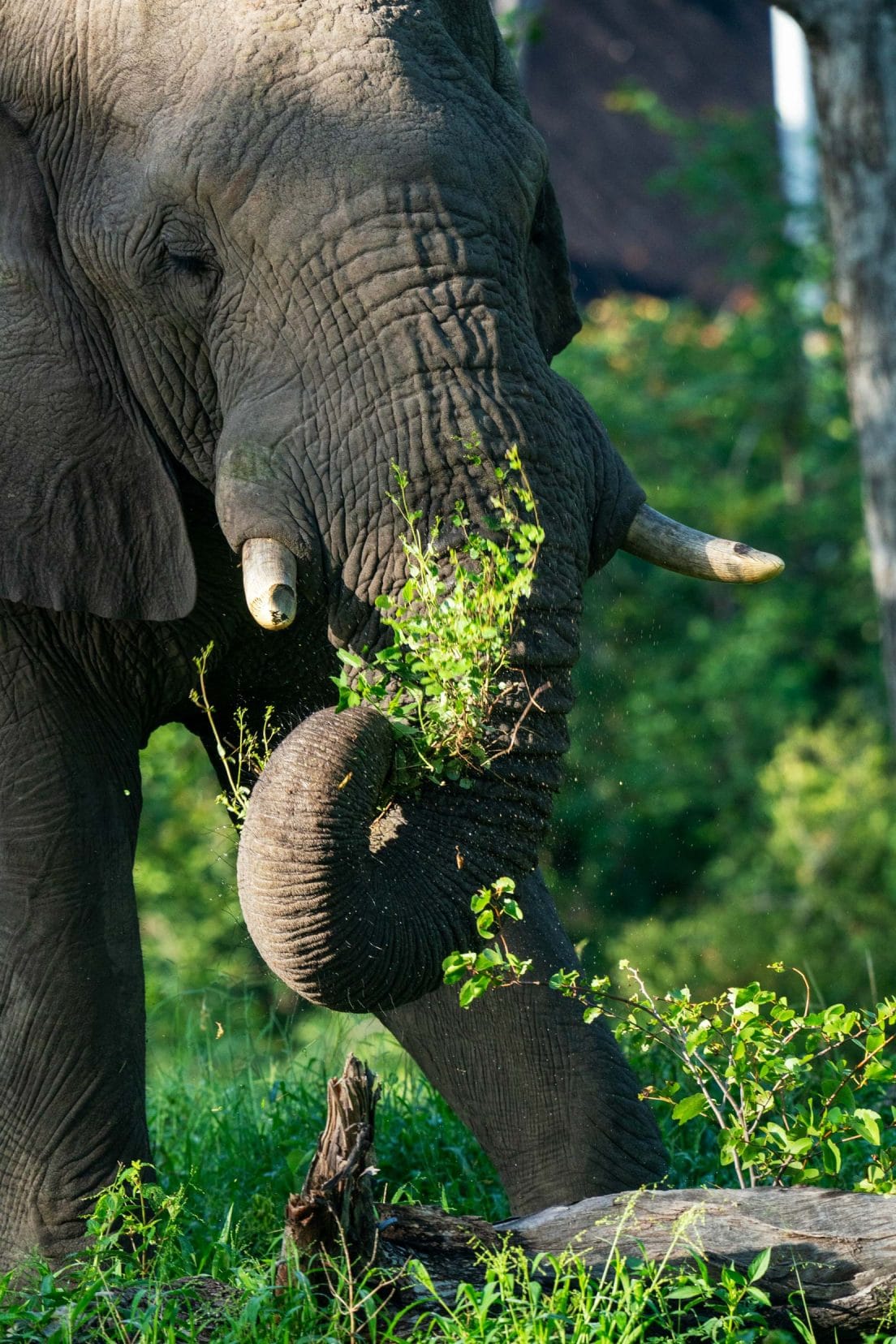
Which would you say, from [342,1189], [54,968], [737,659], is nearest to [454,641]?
[342,1189]

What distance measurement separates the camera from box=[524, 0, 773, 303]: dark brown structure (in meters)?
21.4

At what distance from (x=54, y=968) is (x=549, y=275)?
6.38 feet

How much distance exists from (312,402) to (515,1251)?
159cm

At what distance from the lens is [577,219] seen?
2119cm

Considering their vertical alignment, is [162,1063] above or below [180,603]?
below

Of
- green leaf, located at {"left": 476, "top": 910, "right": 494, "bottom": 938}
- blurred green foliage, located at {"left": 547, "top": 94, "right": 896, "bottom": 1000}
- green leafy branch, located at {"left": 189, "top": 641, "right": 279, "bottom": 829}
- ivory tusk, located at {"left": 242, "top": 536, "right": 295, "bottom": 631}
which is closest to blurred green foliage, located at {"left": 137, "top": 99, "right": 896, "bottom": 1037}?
blurred green foliage, located at {"left": 547, "top": 94, "right": 896, "bottom": 1000}

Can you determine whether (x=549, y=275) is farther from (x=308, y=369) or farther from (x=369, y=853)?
(x=369, y=853)

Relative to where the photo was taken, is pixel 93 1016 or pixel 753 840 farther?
pixel 753 840

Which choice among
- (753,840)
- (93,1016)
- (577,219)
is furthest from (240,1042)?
(577,219)

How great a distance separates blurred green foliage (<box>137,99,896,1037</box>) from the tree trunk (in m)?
5.14

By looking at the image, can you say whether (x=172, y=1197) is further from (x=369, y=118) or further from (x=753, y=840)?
(x=753, y=840)

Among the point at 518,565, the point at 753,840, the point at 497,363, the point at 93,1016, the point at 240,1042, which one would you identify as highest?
the point at 497,363

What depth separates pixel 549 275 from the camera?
15.1 ft

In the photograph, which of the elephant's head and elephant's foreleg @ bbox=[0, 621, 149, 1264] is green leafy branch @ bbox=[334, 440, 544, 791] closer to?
the elephant's head
